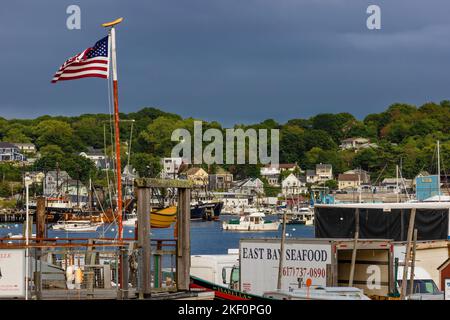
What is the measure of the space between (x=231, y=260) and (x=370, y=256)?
272 inches

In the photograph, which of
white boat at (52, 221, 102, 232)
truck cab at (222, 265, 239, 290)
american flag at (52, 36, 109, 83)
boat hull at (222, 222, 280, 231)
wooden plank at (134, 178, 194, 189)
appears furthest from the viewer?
boat hull at (222, 222, 280, 231)

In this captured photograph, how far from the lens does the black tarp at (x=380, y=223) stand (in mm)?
62656

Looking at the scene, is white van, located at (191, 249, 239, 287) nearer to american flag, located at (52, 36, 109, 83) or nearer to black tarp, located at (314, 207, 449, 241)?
american flag, located at (52, 36, 109, 83)

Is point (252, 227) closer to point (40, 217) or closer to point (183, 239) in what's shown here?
point (40, 217)

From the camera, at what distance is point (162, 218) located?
241ft

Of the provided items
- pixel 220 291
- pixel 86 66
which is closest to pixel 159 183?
pixel 220 291

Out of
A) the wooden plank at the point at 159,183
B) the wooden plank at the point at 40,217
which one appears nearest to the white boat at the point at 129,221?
the wooden plank at the point at 40,217

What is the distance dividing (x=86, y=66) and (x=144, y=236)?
Result: 10.4m

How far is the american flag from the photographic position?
38219 millimetres

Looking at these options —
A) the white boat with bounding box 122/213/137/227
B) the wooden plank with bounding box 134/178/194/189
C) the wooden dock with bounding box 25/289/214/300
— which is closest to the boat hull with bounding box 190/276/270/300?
the wooden dock with bounding box 25/289/214/300

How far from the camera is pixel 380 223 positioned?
6425 cm

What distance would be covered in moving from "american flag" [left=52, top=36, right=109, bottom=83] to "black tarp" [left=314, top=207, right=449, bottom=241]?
28715 millimetres
